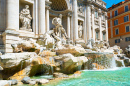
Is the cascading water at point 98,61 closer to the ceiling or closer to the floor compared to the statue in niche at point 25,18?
closer to the floor

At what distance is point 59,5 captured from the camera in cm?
1778

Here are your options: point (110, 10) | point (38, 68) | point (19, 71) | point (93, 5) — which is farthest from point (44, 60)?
point (110, 10)

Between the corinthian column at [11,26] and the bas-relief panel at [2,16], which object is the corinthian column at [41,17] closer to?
the corinthian column at [11,26]

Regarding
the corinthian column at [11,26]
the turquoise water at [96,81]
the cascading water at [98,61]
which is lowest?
the turquoise water at [96,81]

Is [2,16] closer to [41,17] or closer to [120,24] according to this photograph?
[41,17]

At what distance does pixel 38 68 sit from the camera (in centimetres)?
784

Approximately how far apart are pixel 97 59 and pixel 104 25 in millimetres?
15922

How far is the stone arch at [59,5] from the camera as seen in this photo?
17317mm

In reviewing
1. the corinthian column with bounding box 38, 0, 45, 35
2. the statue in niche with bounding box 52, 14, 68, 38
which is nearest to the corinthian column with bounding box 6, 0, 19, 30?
the corinthian column with bounding box 38, 0, 45, 35

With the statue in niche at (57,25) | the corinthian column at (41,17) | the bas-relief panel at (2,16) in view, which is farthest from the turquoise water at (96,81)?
the statue in niche at (57,25)

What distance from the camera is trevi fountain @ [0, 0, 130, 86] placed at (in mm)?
6496

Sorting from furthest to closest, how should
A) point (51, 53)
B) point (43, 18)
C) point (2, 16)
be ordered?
point (43, 18), point (2, 16), point (51, 53)

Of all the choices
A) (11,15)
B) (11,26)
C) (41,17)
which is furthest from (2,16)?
(41,17)

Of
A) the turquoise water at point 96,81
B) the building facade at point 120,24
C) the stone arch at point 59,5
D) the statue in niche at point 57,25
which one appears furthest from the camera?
the building facade at point 120,24
